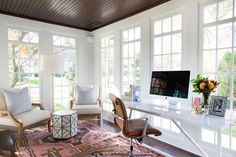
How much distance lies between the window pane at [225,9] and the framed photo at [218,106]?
1.23 meters

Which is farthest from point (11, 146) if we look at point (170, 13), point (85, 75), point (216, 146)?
point (170, 13)

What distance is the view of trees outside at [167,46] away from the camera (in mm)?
3111

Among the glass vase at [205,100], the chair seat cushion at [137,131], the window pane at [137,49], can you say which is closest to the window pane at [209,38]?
the glass vase at [205,100]

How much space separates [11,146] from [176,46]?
3294 mm

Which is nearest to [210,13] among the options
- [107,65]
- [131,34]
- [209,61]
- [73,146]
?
[209,61]

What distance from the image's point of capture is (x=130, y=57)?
410 cm

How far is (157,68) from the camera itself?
3.45 meters

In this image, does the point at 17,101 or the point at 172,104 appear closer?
the point at 172,104

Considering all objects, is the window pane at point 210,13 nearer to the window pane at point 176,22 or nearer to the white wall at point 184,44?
the white wall at point 184,44

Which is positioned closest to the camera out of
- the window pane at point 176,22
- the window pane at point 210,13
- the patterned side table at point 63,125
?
the window pane at point 210,13

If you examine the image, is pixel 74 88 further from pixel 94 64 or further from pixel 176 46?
pixel 176 46

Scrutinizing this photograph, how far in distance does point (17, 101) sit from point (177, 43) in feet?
10.2

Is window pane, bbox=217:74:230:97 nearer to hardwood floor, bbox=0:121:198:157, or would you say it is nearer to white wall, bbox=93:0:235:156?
white wall, bbox=93:0:235:156

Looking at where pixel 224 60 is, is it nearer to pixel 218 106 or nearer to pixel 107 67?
pixel 218 106
